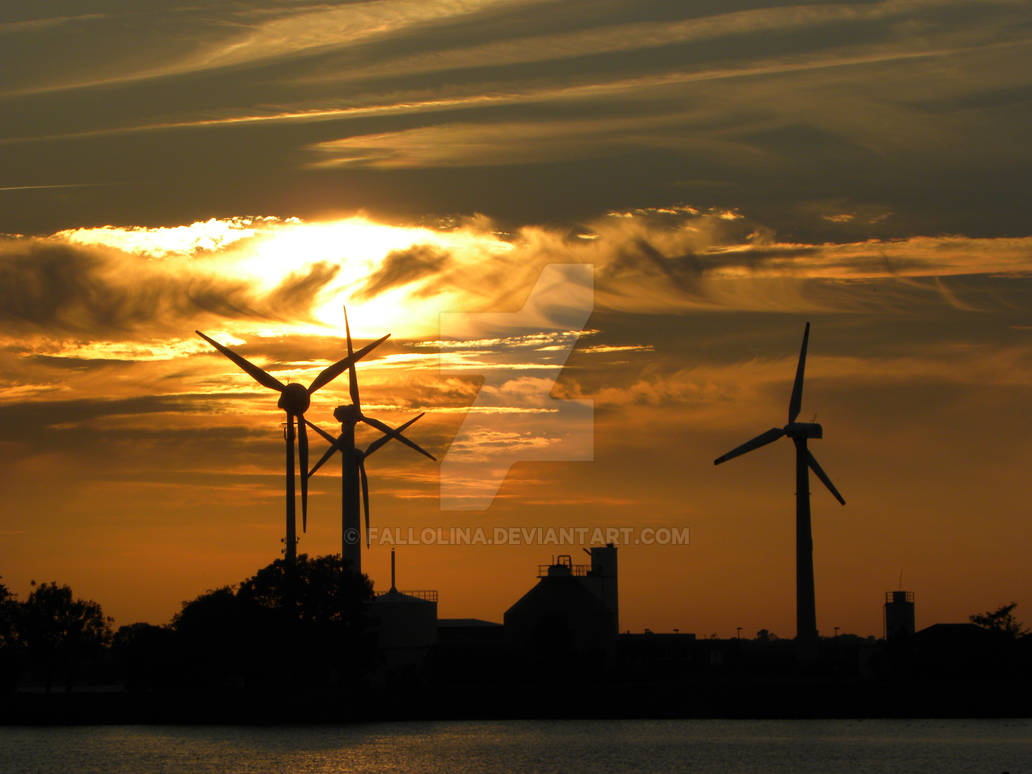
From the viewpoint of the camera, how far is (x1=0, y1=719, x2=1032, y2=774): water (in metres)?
100

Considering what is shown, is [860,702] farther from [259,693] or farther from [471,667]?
[259,693]

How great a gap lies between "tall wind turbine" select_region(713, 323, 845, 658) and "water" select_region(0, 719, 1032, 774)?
940 centimetres

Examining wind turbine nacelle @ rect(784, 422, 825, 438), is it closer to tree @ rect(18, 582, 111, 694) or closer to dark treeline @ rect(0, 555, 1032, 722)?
dark treeline @ rect(0, 555, 1032, 722)

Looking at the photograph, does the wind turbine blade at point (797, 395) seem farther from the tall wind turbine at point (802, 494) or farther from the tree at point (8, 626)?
the tree at point (8, 626)

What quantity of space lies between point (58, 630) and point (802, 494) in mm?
85277

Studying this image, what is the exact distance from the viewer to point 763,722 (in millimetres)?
141375

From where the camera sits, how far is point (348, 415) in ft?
484

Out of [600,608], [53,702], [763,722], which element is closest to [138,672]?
[53,702]

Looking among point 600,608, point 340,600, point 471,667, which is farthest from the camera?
point 600,608

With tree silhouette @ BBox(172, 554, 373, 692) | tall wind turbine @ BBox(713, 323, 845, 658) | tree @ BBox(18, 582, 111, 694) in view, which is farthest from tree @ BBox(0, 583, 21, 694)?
tall wind turbine @ BBox(713, 323, 845, 658)

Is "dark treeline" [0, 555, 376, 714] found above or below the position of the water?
above

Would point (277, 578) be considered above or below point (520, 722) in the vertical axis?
above

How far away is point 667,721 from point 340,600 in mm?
32184

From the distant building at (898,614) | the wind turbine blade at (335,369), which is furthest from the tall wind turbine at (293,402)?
the distant building at (898,614)
